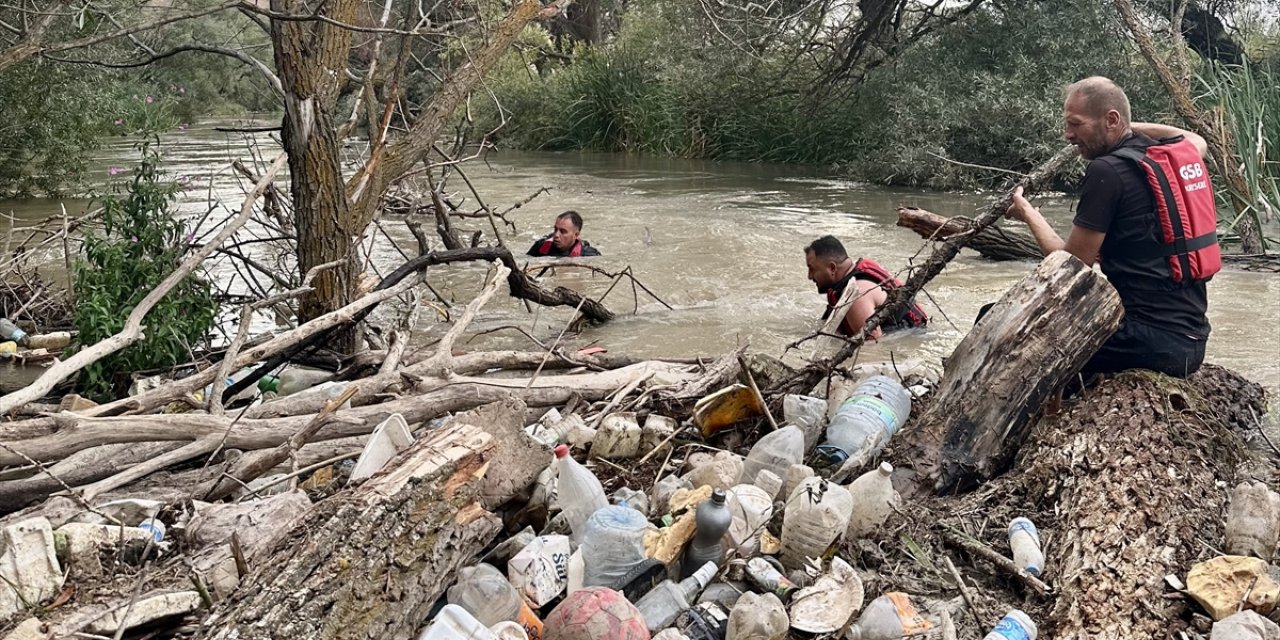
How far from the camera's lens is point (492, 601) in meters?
2.60

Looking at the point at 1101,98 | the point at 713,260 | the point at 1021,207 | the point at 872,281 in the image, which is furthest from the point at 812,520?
the point at 713,260

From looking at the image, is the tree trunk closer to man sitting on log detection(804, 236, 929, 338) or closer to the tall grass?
man sitting on log detection(804, 236, 929, 338)

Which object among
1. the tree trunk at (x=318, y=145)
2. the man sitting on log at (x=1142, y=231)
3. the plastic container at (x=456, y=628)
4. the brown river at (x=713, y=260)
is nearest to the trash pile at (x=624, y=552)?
the plastic container at (x=456, y=628)

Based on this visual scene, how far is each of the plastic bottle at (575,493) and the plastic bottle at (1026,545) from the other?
4.16 ft

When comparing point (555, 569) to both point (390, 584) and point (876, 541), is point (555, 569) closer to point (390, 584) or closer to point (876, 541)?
point (390, 584)

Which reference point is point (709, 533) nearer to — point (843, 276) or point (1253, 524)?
point (1253, 524)

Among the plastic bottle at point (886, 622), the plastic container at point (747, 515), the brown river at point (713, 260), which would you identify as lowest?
the brown river at point (713, 260)

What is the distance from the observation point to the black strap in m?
3.99

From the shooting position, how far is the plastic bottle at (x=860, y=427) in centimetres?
375

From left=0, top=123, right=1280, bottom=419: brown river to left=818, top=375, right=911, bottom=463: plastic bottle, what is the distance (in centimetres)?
74

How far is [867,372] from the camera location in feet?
14.8

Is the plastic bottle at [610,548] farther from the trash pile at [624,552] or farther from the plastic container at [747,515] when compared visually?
the plastic container at [747,515]

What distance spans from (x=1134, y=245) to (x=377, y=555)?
3.24 metres

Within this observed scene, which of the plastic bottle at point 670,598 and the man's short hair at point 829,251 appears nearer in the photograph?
the plastic bottle at point 670,598
